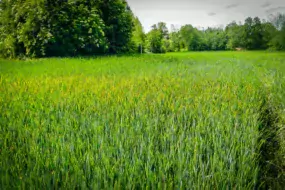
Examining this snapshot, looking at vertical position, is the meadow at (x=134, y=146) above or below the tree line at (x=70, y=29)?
below

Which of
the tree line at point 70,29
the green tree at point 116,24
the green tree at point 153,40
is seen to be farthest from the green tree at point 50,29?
the green tree at point 153,40

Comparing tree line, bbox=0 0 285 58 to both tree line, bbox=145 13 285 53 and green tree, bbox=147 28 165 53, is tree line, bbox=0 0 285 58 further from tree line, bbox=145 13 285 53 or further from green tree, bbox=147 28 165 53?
green tree, bbox=147 28 165 53

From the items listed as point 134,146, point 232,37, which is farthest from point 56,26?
point 134,146

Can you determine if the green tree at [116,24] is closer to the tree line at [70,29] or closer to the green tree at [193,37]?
the tree line at [70,29]

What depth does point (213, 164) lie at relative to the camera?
5.42 feet

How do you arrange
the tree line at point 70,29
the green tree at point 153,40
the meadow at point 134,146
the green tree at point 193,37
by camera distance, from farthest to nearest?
the green tree at point 153,40 → the green tree at point 193,37 → the tree line at point 70,29 → the meadow at point 134,146

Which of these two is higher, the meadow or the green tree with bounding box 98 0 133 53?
the green tree with bounding box 98 0 133 53

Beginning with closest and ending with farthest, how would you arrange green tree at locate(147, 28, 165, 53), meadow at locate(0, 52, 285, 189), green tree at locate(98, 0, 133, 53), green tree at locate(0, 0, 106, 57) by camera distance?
meadow at locate(0, 52, 285, 189) < green tree at locate(0, 0, 106, 57) < green tree at locate(98, 0, 133, 53) < green tree at locate(147, 28, 165, 53)

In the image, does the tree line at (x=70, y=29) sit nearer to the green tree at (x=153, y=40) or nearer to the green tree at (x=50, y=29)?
the green tree at (x=50, y=29)

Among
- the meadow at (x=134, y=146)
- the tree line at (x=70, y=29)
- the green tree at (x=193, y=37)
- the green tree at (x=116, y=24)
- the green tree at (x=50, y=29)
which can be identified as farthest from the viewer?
the green tree at (x=193, y=37)

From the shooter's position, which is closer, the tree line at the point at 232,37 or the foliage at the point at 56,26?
the tree line at the point at 232,37

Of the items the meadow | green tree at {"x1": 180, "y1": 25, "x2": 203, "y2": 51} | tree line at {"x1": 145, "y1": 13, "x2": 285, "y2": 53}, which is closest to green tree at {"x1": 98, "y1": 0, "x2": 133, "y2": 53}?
tree line at {"x1": 145, "y1": 13, "x2": 285, "y2": 53}

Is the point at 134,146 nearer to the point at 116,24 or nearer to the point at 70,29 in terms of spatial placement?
the point at 70,29

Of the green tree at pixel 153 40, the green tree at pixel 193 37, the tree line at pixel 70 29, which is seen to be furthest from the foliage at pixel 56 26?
the green tree at pixel 153 40
